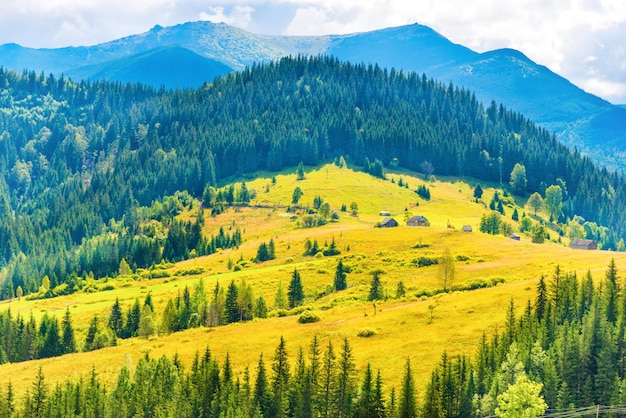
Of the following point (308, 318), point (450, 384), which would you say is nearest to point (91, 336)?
point (308, 318)

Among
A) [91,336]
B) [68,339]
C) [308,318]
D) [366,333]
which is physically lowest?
[68,339]

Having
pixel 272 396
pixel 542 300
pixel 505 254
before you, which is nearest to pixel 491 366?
pixel 542 300

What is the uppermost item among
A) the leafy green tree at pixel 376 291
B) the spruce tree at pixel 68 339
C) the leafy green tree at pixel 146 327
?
the leafy green tree at pixel 376 291

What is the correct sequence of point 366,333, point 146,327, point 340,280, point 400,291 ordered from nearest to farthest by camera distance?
point 366,333 < point 146,327 < point 400,291 < point 340,280

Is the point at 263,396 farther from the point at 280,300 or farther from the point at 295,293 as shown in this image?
the point at 295,293

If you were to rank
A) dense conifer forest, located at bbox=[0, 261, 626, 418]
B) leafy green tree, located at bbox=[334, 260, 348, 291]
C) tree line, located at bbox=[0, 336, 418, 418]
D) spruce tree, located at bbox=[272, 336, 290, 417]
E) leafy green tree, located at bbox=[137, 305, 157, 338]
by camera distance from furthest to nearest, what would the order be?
leafy green tree, located at bbox=[334, 260, 348, 291], leafy green tree, located at bbox=[137, 305, 157, 338], spruce tree, located at bbox=[272, 336, 290, 417], tree line, located at bbox=[0, 336, 418, 418], dense conifer forest, located at bbox=[0, 261, 626, 418]

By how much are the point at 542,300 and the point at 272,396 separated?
176 ft

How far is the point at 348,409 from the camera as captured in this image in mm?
107062

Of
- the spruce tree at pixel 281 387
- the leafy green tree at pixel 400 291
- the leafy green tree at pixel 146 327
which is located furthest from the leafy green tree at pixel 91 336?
the leafy green tree at pixel 400 291

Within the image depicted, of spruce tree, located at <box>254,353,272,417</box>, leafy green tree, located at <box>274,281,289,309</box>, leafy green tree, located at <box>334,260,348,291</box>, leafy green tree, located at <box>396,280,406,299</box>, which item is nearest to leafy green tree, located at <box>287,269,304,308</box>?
leafy green tree, located at <box>274,281,289,309</box>

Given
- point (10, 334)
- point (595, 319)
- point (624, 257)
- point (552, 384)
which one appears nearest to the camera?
point (552, 384)

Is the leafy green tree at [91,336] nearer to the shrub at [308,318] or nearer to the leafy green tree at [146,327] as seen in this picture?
the leafy green tree at [146,327]

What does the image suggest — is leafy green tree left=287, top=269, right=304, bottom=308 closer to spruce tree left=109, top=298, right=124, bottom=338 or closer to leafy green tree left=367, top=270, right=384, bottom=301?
leafy green tree left=367, top=270, right=384, bottom=301

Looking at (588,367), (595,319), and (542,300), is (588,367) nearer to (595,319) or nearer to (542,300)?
(595,319)
